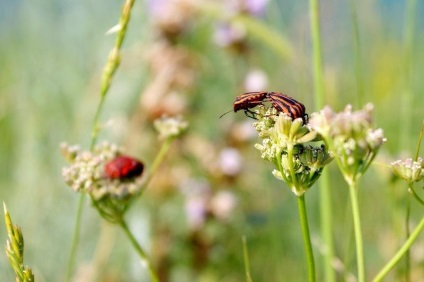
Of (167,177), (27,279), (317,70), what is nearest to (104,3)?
(167,177)

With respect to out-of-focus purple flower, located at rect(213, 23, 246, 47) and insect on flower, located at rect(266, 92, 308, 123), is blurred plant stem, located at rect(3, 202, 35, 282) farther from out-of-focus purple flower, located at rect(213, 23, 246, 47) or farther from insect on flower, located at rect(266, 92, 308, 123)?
out-of-focus purple flower, located at rect(213, 23, 246, 47)

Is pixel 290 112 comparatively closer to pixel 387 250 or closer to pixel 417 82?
pixel 387 250

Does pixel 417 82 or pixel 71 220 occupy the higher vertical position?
pixel 417 82

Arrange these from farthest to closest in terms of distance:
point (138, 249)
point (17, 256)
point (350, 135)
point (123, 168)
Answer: point (123, 168), point (138, 249), point (17, 256), point (350, 135)

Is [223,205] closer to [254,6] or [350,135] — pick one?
[254,6]

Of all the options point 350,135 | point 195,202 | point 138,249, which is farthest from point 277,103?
point 195,202

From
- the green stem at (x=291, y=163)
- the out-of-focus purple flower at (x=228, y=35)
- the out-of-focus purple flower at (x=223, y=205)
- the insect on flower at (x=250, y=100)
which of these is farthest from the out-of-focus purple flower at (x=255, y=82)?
the green stem at (x=291, y=163)

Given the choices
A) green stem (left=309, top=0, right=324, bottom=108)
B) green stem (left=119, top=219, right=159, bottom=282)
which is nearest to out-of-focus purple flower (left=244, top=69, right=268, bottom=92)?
green stem (left=309, top=0, right=324, bottom=108)
